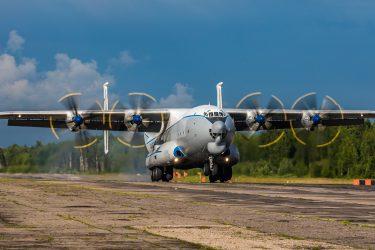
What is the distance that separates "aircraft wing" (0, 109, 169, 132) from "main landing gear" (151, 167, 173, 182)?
3588 mm

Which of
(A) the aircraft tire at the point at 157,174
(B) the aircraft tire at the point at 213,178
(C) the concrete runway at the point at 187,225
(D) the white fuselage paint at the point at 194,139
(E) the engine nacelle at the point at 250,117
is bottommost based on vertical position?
(C) the concrete runway at the point at 187,225

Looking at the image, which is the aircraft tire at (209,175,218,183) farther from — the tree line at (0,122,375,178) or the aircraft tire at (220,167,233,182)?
the tree line at (0,122,375,178)

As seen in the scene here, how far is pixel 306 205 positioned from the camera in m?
24.3

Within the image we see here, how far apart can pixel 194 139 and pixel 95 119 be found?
9855 millimetres

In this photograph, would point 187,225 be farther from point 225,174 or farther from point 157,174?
point 157,174

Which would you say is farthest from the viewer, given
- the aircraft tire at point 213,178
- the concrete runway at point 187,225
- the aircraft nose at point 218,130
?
the aircraft tire at point 213,178

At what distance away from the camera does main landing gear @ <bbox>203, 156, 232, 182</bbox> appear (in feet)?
171

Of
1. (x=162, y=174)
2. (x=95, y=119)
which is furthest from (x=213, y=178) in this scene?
(x=95, y=119)

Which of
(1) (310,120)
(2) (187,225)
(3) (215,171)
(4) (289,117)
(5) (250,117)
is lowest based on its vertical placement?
(2) (187,225)

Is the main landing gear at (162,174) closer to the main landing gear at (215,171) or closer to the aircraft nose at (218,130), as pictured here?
the main landing gear at (215,171)

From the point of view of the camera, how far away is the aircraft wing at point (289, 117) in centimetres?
5609

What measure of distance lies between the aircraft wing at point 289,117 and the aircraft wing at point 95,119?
231 inches

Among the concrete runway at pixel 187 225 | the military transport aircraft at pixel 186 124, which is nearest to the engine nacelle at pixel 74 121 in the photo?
the military transport aircraft at pixel 186 124

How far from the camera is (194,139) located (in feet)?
166
